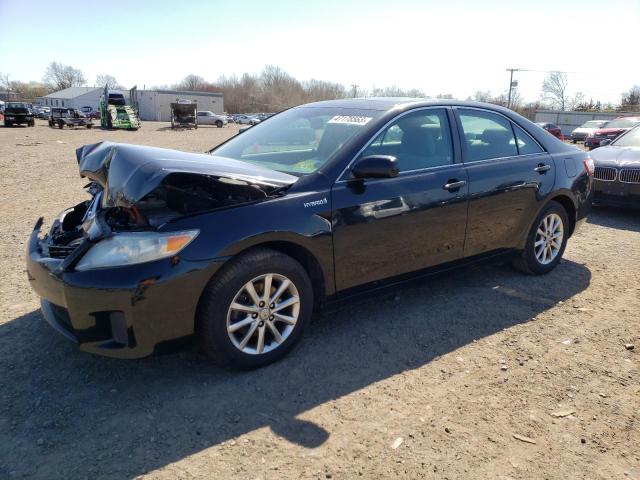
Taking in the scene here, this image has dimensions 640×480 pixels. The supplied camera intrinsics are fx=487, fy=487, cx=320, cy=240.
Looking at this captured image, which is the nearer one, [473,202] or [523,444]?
[523,444]

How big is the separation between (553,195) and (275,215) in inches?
120

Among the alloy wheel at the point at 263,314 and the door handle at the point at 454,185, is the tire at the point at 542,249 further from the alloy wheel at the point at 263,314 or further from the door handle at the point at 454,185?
the alloy wheel at the point at 263,314

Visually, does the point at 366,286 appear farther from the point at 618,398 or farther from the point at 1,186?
the point at 1,186

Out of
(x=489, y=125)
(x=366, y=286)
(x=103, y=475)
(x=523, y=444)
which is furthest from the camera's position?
(x=489, y=125)

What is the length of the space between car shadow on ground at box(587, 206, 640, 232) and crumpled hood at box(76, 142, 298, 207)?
6139 mm

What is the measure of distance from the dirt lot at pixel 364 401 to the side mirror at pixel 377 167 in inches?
36.3

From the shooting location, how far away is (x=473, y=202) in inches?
159

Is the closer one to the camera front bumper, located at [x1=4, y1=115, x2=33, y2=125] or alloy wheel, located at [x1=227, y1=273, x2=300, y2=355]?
alloy wheel, located at [x1=227, y1=273, x2=300, y2=355]

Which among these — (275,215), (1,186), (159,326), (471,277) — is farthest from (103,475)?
(1,186)

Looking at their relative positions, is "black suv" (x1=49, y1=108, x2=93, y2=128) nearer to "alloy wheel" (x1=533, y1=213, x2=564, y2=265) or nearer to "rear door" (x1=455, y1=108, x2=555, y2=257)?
"rear door" (x1=455, y1=108, x2=555, y2=257)

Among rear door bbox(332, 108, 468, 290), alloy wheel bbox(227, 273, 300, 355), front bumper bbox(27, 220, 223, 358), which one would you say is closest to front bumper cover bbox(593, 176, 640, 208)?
rear door bbox(332, 108, 468, 290)

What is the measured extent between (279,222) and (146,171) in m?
0.83

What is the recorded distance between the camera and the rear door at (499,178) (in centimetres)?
409

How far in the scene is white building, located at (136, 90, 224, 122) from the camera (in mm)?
72062
